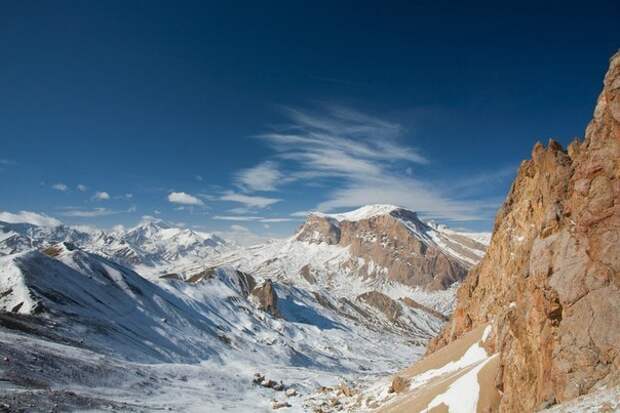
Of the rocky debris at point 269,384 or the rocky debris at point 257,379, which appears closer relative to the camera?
the rocky debris at point 269,384

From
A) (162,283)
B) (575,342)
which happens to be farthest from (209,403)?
(162,283)

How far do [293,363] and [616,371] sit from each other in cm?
16877

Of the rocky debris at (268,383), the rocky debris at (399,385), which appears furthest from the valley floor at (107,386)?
the rocky debris at (399,385)

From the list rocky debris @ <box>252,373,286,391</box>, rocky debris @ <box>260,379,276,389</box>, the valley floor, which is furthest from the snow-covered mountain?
rocky debris @ <box>260,379,276,389</box>

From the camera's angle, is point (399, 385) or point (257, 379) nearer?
point (399, 385)

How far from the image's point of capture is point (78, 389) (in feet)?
162

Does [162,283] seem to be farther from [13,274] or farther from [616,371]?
[616,371]

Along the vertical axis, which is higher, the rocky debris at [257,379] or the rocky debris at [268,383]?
the rocky debris at [257,379]

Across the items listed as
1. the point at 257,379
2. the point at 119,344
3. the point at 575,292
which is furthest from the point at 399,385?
the point at 119,344

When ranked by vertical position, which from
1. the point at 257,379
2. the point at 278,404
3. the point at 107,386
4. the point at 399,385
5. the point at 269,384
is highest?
the point at 399,385

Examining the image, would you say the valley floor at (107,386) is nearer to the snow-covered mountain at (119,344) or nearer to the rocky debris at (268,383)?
the snow-covered mountain at (119,344)

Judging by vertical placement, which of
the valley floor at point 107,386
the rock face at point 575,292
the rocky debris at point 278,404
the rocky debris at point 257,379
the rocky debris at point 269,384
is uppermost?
the rock face at point 575,292

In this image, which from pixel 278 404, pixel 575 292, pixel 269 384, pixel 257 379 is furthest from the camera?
pixel 257 379

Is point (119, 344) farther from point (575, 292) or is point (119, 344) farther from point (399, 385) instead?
point (575, 292)
